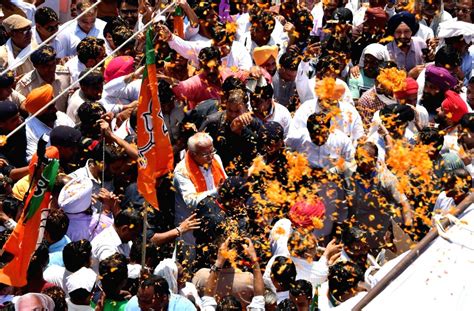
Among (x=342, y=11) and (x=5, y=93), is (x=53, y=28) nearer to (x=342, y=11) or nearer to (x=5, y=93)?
(x=5, y=93)

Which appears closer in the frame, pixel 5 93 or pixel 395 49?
pixel 5 93

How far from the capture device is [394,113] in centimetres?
1508

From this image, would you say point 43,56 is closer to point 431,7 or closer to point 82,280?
point 82,280

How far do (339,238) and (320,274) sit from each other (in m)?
1.15

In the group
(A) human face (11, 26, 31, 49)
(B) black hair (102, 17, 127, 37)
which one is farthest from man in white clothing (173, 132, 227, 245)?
(A) human face (11, 26, 31, 49)

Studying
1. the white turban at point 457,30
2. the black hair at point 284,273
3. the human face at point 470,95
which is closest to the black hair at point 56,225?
the black hair at point 284,273

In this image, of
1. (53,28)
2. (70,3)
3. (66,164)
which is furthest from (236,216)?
(70,3)

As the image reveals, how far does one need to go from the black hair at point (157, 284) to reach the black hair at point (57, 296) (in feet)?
2.56

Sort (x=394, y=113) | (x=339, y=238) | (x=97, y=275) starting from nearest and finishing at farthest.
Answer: (x=97, y=275) → (x=339, y=238) → (x=394, y=113)

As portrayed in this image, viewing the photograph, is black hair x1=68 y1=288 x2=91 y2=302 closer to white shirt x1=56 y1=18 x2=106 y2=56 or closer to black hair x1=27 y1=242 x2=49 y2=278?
black hair x1=27 y1=242 x2=49 y2=278

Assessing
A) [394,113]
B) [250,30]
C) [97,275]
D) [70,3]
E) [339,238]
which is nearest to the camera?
[97,275]

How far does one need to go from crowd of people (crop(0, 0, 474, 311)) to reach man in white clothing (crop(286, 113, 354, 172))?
2cm

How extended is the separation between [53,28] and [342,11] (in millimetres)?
3630

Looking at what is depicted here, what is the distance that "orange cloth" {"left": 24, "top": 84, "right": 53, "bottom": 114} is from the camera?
49.2ft
